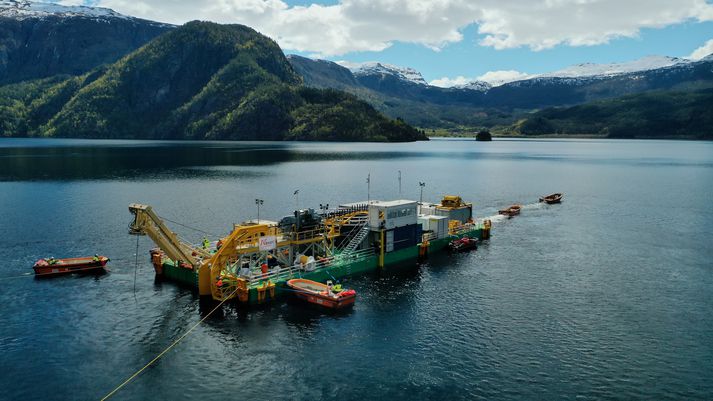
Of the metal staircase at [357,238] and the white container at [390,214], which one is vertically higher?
the white container at [390,214]

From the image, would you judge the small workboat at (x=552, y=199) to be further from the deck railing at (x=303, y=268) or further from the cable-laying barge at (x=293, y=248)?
the deck railing at (x=303, y=268)

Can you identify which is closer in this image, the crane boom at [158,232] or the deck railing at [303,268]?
the crane boom at [158,232]

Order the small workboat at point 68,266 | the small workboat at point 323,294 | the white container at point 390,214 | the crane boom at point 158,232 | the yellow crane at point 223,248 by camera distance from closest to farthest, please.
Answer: the small workboat at point 323,294 → the yellow crane at point 223,248 → the crane boom at point 158,232 → the small workboat at point 68,266 → the white container at point 390,214

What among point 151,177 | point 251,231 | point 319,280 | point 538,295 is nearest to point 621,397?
point 538,295

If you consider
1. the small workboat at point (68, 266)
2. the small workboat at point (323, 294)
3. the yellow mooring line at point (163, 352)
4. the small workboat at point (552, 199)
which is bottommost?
the yellow mooring line at point (163, 352)

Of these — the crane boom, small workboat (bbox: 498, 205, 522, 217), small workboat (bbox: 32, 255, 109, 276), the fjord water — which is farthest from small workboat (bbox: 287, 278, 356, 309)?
small workboat (bbox: 498, 205, 522, 217)

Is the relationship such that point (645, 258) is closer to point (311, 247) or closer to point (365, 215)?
point (365, 215)

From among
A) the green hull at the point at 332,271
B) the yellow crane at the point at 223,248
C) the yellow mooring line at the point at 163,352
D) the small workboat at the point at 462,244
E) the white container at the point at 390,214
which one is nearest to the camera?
the yellow mooring line at the point at 163,352

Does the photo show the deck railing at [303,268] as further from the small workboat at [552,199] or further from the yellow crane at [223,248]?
the small workboat at [552,199]

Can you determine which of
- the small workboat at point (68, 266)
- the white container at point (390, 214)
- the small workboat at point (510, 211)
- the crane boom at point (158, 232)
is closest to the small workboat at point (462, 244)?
the white container at point (390, 214)
